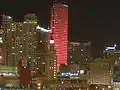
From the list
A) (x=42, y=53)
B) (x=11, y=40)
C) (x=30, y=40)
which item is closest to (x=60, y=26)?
(x=30, y=40)

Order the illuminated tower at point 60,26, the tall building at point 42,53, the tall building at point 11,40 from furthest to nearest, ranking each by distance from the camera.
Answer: the illuminated tower at point 60,26 → the tall building at point 42,53 → the tall building at point 11,40

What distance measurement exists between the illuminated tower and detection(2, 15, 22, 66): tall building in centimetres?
2076

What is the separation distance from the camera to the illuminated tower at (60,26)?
2963 inches

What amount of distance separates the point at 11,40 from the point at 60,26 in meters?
26.6

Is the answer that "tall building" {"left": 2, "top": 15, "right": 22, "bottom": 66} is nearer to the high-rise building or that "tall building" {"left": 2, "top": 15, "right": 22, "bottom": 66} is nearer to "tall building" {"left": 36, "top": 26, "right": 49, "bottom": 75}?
the high-rise building

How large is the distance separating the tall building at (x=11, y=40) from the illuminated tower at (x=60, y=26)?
20762 millimetres

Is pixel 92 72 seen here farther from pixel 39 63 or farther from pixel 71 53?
pixel 71 53

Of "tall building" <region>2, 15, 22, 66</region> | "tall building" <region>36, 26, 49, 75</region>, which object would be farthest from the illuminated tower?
"tall building" <region>2, 15, 22, 66</region>

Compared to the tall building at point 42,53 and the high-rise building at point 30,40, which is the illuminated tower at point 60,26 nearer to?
the tall building at point 42,53

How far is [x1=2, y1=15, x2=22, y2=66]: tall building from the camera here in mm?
49375

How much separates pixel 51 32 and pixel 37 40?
18212 millimetres

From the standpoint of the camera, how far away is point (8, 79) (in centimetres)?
3469

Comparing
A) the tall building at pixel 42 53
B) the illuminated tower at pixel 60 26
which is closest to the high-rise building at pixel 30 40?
the tall building at pixel 42 53

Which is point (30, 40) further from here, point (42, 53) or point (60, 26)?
point (60, 26)
